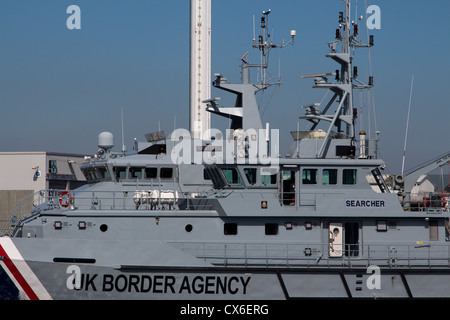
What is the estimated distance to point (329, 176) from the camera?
2286cm

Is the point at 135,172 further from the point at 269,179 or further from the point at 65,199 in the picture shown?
the point at 269,179

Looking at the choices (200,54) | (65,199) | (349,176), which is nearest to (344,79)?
(349,176)

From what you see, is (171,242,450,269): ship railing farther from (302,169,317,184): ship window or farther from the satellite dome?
the satellite dome

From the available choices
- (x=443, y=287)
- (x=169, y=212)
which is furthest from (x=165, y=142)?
(x=443, y=287)

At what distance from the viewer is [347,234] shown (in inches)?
894

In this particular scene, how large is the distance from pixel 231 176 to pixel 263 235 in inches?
88.7

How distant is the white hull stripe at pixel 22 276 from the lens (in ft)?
69.3

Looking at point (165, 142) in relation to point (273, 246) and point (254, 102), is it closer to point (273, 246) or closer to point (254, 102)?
point (254, 102)

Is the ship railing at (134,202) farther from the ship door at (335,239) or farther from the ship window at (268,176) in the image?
the ship door at (335,239)

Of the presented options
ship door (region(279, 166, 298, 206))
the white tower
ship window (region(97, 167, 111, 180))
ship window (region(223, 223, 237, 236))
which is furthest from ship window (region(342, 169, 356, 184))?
the white tower

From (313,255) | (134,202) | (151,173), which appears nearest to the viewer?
(313,255)

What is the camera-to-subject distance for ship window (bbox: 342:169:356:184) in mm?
22844

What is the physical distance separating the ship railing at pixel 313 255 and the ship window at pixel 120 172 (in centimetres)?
496
